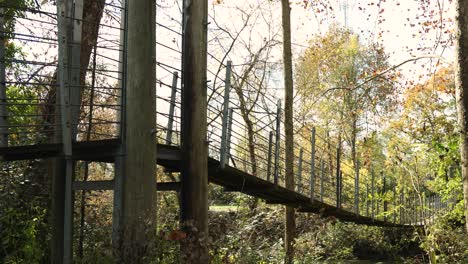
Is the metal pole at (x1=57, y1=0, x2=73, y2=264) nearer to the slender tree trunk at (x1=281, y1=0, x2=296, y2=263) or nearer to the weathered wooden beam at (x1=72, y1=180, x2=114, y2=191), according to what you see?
the weathered wooden beam at (x1=72, y1=180, x2=114, y2=191)

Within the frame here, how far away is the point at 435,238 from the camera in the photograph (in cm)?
789

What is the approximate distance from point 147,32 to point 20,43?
368 centimetres

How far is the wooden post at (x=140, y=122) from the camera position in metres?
3.45

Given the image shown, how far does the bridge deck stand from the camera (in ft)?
11.6

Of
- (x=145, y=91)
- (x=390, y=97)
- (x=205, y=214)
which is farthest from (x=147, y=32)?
(x=390, y=97)

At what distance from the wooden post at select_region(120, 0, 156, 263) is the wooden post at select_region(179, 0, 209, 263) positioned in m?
0.44

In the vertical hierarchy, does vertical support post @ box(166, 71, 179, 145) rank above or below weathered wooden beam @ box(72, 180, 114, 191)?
above

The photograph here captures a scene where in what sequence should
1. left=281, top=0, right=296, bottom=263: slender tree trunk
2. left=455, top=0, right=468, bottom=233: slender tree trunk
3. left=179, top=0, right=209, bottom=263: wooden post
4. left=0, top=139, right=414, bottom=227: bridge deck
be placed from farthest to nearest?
1. left=281, top=0, right=296, bottom=263: slender tree trunk
2. left=455, top=0, right=468, bottom=233: slender tree trunk
3. left=179, top=0, right=209, bottom=263: wooden post
4. left=0, top=139, right=414, bottom=227: bridge deck

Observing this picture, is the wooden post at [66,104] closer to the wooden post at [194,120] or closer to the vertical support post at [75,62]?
the vertical support post at [75,62]

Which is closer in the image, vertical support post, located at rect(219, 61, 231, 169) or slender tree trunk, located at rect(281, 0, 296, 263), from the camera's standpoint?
vertical support post, located at rect(219, 61, 231, 169)

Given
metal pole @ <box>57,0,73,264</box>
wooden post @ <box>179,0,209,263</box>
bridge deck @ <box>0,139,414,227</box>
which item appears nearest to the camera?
metal pole @ <box>57,0,73,264</box>

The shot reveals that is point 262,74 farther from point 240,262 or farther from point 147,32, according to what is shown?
point 147,32

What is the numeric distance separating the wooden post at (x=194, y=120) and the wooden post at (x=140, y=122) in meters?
0.44

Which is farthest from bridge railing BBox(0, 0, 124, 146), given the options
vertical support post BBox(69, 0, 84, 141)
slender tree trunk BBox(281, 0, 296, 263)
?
slender tree trunk BBox(281, 0, 296, 263)
